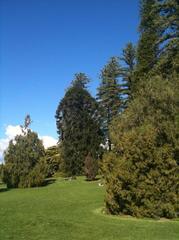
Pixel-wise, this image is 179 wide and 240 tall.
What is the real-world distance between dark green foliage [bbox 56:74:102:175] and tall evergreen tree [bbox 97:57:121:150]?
5.19 m

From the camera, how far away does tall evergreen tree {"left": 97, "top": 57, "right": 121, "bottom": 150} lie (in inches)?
2106

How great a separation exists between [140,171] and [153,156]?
0.74 metres

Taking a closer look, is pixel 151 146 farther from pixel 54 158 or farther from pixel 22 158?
pixel 54 158

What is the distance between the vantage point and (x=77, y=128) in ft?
154

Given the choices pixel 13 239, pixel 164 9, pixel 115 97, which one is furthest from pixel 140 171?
pixel 115 97

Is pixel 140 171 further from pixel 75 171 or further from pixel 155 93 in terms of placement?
pixel 75 171

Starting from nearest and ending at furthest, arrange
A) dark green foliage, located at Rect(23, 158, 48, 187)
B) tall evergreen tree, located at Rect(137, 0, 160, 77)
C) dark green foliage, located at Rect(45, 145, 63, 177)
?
1. tall evergreen tree, located at Rect(137, 0, 160, 77)
2. dark green foliage, located at Rect(23, 158, 48, 187)
3. dark green foliage, located at Rect(45, 145, 63, 177)

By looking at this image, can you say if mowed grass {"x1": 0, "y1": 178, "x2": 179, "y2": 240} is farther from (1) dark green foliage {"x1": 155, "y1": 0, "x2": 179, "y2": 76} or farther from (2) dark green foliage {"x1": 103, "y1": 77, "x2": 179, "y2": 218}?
(1) dark green foliage {"x1": 155, "y1": 0, "x2": 179, "y2": 76}

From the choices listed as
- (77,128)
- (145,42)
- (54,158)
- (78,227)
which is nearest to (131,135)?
(78,227)

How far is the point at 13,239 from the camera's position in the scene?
9.78 meters

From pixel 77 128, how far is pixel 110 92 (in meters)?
9.88

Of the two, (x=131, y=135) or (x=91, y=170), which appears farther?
(x=91, y=170)

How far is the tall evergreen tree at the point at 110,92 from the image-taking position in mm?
53500

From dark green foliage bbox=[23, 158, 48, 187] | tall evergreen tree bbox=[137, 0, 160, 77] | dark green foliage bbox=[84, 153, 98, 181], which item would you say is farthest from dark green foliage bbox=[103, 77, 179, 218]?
dark green foliage bbox=[84, 153, 98, 181]
